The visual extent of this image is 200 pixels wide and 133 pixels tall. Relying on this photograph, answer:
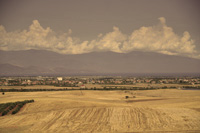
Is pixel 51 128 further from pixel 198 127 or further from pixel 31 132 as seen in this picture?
pixel 198 127

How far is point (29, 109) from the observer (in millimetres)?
56094

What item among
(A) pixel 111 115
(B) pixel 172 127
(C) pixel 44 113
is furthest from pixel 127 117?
(C) pixel 44 113

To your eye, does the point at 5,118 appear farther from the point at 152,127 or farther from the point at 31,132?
the point at 152,127

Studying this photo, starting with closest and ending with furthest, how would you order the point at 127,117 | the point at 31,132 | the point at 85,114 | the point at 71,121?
the point at 31,132 < the point at 71,121 < the point at 127,117 < the point at 85,114

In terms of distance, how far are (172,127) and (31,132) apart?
23353 mm

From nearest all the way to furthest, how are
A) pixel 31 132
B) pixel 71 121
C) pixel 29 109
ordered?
pixel 31 132 → pixel 71 121 → pixel 29 109

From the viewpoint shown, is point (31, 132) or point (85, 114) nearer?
point (31, 132)

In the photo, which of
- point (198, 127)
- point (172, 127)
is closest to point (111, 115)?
point (172, 127)

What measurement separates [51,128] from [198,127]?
2464 centimetres

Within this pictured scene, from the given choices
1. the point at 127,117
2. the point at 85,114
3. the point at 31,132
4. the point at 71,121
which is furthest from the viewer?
the point at 85,114

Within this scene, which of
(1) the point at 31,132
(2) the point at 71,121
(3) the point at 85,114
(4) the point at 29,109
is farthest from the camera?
(4) the point at 29,109

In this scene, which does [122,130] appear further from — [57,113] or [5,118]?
[5,118]

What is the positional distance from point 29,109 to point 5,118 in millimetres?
9733

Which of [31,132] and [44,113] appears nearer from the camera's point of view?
[31,132]
